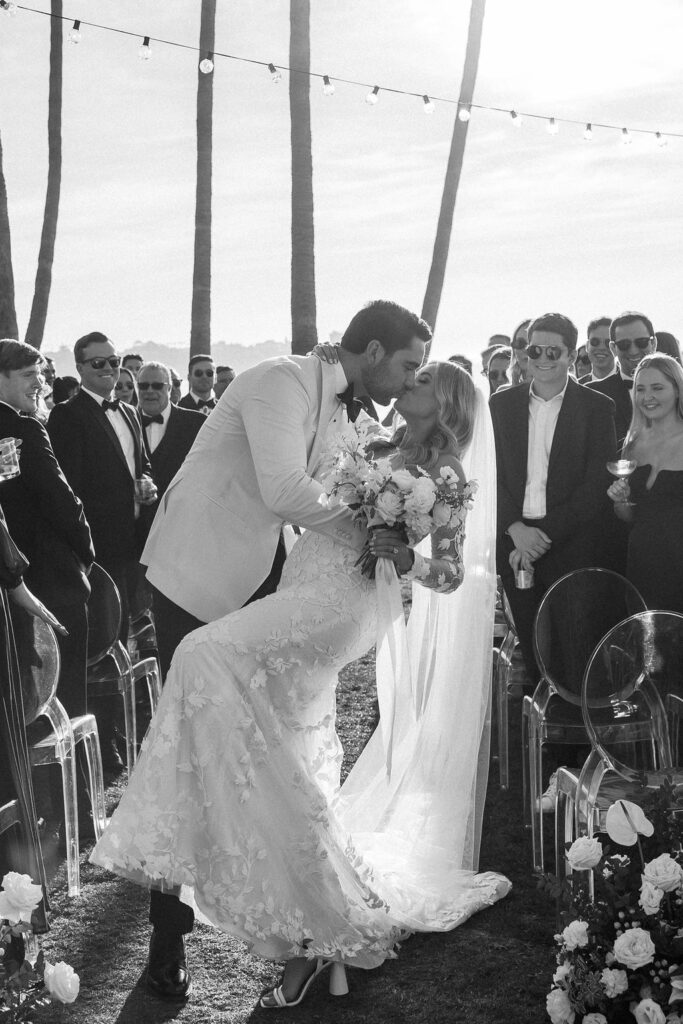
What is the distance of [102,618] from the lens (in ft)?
18.0

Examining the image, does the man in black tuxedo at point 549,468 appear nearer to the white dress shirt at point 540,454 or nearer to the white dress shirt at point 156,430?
the white dress shirt at point 540,454

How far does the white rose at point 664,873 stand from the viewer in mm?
2844

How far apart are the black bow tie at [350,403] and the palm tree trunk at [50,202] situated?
1368 centimetres

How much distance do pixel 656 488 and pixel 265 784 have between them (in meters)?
2.40

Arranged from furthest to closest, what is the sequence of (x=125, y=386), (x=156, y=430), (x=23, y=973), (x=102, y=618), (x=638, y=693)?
(x=125, y=386) < (x=156, y=430) < (x=102, y=618) < (x=638, y=693) < (x=23, y=973)

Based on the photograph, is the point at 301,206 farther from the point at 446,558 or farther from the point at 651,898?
the point at 651,898

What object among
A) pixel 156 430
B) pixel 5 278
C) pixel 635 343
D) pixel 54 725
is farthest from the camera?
pixel 5 278

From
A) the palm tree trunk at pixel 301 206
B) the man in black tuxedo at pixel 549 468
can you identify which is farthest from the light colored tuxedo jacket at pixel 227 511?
the palm tree trunk at pixel 301 206

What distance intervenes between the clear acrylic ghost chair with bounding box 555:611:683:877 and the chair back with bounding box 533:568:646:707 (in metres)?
0.53

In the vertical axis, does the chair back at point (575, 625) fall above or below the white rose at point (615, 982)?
above

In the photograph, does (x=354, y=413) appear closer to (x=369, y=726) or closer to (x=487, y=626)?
(x=487, y=626)

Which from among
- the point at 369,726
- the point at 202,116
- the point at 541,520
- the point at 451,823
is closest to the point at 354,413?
the point at 451,823

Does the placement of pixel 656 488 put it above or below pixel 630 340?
below

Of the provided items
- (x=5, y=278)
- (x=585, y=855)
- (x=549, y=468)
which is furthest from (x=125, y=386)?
(x=585, y=855)
